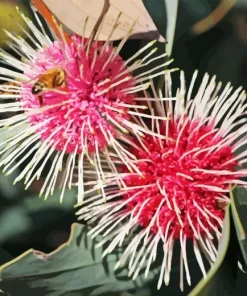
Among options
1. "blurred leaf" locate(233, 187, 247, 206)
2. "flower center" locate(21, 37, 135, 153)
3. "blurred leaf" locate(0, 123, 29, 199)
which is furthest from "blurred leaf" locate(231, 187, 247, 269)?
"blurred leaf" locate(0, 123, 29, 199)

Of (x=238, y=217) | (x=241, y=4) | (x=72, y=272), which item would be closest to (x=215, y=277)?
(x=238, y=217)

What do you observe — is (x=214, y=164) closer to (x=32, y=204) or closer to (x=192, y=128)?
(x=192, y=128)

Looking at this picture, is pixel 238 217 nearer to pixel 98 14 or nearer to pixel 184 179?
pixel 184 179

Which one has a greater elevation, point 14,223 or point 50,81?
point 50,81

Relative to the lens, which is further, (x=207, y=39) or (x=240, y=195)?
(x=207, y=39)

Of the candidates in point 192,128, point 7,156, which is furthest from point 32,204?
point 192,128

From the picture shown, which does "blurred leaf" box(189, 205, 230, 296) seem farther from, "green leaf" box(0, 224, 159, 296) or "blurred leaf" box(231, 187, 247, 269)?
"green leaf" box(0, 224, 159, 296)
